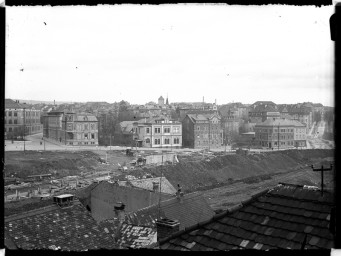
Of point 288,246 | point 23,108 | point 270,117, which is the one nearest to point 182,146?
point 270,117

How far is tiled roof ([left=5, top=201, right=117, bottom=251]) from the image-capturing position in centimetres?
385

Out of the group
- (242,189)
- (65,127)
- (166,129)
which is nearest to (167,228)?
(65,127)

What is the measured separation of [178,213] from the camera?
21.3 ft

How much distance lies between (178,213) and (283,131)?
299 centimetres

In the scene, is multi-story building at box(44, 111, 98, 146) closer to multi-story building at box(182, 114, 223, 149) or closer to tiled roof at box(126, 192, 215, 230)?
tiled roof at box(126, 192, 215, 230)

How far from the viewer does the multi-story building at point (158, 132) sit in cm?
1253

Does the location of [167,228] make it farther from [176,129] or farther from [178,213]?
[176,129]

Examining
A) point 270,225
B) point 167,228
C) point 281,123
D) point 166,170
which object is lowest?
point 166,170

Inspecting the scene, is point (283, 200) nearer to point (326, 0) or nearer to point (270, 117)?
point (326, 0)

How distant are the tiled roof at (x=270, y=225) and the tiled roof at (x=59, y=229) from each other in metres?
1.87

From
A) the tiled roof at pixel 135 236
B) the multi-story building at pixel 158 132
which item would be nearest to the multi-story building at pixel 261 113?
the tiled roof at pixel 135 236

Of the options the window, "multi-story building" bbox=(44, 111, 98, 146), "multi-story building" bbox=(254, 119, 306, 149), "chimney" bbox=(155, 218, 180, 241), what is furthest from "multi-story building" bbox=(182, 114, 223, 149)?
"chimney" bbox=(155, 218, 180, 241)

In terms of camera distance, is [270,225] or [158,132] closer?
[270,225]

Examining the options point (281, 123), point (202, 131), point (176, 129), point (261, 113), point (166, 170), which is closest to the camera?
point (281, 123)
